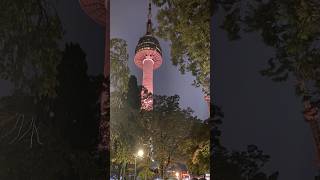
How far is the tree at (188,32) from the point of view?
1849 millimetres

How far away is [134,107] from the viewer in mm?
3355

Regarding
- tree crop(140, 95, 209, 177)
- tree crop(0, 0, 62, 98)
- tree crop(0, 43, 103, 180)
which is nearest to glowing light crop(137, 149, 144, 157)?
tree crop(140, 95, 209, 177)

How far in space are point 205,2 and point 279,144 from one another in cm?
74

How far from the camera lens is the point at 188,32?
192 centimetres

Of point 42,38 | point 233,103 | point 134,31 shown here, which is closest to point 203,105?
point 233,103

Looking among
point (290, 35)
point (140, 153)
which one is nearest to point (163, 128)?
point (140, 153)

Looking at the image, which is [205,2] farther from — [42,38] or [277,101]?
[42,38]

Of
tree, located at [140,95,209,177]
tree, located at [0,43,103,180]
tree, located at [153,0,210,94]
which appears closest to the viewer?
tree, located at [0,43,103,180]

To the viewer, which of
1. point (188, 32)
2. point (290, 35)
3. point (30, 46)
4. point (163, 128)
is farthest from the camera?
point (163, 128)

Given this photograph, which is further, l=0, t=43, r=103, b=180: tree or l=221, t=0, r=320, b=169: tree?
l=0, t=43, r=103, b=180: tree

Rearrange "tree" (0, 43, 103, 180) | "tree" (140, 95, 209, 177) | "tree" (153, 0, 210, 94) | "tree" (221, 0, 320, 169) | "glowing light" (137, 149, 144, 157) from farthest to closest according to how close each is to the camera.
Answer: "glowing light" (137, 149, 144, 157), "tree" (140, 95, 209, 177), "tree" (153, 0, 210, 94), "tree" (0, 43, 103, 180), "tree" (221, 0, 320, 169)

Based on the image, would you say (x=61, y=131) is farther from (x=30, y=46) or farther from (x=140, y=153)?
(x=140, y=153)

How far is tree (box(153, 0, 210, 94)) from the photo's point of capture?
1849 mm

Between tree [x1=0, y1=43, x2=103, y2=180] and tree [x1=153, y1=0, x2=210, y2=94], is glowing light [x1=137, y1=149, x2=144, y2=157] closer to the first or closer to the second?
tree [x1=153, y1=0, x2=210, y2=94]
